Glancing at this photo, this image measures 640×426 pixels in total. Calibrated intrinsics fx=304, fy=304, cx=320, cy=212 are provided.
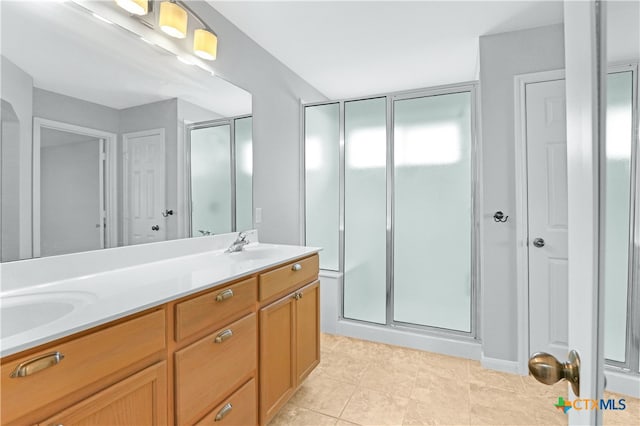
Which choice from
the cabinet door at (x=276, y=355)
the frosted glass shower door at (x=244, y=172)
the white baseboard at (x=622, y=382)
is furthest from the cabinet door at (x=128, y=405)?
the frosted glass shower door at (x=244, y=172)

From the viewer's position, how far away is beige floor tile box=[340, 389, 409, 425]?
172 cm

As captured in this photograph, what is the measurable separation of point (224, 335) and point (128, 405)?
393 mm

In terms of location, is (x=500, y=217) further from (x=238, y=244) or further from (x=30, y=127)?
(x=30, y=127)

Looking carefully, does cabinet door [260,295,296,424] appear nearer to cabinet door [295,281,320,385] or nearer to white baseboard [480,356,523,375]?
cabinet door [295,281,320,385]

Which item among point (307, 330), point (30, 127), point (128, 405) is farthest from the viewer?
point (307, 330)

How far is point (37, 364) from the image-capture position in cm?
69

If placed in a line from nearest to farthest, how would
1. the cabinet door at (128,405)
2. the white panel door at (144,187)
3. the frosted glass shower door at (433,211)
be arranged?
the cabinet door at (128,405)
the white panel door at (144,187)
the frosted glass shower door at (433,211)

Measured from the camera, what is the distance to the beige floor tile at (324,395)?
71.7 inches

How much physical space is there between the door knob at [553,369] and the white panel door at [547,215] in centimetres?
201

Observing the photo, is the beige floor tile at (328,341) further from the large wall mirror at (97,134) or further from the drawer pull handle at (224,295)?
the drawer pull handle at (224,295)

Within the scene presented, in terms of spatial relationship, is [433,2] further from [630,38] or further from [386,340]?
[386,340]

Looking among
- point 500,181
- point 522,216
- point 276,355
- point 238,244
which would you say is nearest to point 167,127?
point 238,244

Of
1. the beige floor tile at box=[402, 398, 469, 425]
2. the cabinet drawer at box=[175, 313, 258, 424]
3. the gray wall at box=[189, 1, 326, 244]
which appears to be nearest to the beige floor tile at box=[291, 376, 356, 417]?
the beige floor tile at box=[402, 398, 469, 425]

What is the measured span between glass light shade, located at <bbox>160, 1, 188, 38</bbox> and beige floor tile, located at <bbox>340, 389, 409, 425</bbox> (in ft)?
7.57
